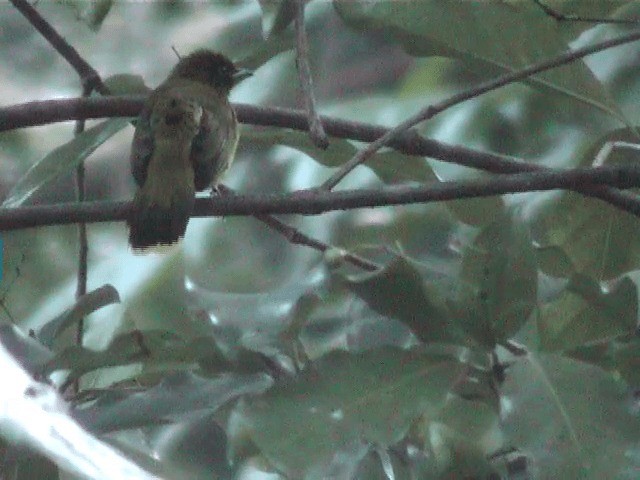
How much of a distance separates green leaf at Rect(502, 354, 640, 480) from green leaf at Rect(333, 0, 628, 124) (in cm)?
58

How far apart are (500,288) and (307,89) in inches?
16.7

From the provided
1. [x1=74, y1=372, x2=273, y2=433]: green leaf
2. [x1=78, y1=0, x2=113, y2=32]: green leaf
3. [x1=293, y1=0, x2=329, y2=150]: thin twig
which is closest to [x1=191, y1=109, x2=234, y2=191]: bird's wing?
[x1=78, y1=0, x2=113, y2=32]: green leaf

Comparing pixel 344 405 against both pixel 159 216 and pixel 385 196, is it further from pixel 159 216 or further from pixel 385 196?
pixel 159 216

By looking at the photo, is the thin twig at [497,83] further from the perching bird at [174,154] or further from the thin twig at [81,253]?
the thin twig at [81,253]

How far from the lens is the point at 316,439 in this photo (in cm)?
95

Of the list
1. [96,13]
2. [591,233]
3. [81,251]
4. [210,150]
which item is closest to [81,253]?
[81,251]

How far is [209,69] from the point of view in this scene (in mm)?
2162

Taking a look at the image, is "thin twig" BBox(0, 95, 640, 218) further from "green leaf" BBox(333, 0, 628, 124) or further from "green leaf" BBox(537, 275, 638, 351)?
"green leaf" BBox(537, 275, 638, 351)

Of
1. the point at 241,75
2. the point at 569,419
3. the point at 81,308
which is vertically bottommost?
the point at 569,419

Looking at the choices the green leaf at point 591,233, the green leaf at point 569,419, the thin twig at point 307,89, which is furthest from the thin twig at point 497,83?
the green leaf at point 569,419

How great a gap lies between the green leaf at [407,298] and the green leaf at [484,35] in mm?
492

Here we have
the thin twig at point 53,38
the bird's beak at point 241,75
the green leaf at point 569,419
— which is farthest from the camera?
the bird's beak at point 241,75

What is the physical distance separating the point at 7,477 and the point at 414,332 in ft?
1.38

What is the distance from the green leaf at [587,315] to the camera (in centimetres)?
109
